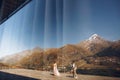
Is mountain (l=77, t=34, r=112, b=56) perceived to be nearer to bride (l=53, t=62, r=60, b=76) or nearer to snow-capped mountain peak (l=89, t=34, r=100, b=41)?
snow-capped mountain peak (l=89, t=34, r=100, b=41)

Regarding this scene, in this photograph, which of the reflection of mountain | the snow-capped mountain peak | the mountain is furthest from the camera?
the snow-capped mountain peak

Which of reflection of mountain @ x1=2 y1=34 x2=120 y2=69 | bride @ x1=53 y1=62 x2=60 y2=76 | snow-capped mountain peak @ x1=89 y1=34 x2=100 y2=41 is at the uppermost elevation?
snow-capped mountain peak @ x1=89 y1=34 x2=100 y2=41

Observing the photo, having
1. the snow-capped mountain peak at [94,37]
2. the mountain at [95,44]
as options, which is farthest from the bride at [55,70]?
the snow-capped mountain peak at [94,37]

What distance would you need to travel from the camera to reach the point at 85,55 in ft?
7.50

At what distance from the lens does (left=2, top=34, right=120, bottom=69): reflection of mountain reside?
6.54 feet

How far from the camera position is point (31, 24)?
3.57m

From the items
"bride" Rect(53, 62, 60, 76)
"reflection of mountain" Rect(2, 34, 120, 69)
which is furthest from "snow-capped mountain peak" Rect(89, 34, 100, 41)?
"bride" Rect(53, 62, 60, 76)

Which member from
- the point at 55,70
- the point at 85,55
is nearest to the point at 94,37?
the point at 85,55

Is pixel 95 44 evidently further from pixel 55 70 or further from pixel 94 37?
pixel 55 70

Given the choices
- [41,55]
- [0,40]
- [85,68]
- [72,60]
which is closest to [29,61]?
[41,55]

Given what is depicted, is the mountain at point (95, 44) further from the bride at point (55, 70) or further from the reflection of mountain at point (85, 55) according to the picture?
the bride at point (55, 70)

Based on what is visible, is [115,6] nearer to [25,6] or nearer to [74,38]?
[74,38]

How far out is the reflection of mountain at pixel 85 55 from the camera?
6.54ft

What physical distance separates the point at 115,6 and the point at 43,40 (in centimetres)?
162
